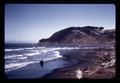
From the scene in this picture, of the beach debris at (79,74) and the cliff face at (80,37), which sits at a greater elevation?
the cliff face at (80,37)

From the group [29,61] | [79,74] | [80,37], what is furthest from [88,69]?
[29,61]

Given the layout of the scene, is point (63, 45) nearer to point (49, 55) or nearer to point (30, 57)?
point (49, 55)

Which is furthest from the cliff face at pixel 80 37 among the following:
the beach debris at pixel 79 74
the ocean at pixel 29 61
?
the beach debris at pixel 79 74

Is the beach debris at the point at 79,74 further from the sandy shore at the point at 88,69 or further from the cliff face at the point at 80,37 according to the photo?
the cliff face at the point at 80,37

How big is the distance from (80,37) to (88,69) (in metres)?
0.44

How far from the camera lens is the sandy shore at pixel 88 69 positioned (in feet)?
9.76

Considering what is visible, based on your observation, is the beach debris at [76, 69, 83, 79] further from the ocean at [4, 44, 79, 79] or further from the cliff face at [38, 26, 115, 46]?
the cliff face at [38, 26, 115, 46]

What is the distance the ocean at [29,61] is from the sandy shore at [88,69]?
77mm

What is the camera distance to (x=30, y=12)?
3002mm

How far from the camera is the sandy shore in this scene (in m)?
2.97

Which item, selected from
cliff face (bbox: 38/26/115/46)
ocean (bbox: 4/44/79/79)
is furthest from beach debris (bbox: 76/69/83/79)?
cliff face (bbox: 38/26/115/46)

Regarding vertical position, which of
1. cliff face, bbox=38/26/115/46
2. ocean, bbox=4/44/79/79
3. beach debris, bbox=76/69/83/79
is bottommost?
beach debris, bbox=76/69/83/79

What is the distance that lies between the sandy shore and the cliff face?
15cm

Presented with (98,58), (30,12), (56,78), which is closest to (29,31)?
(30,12)
